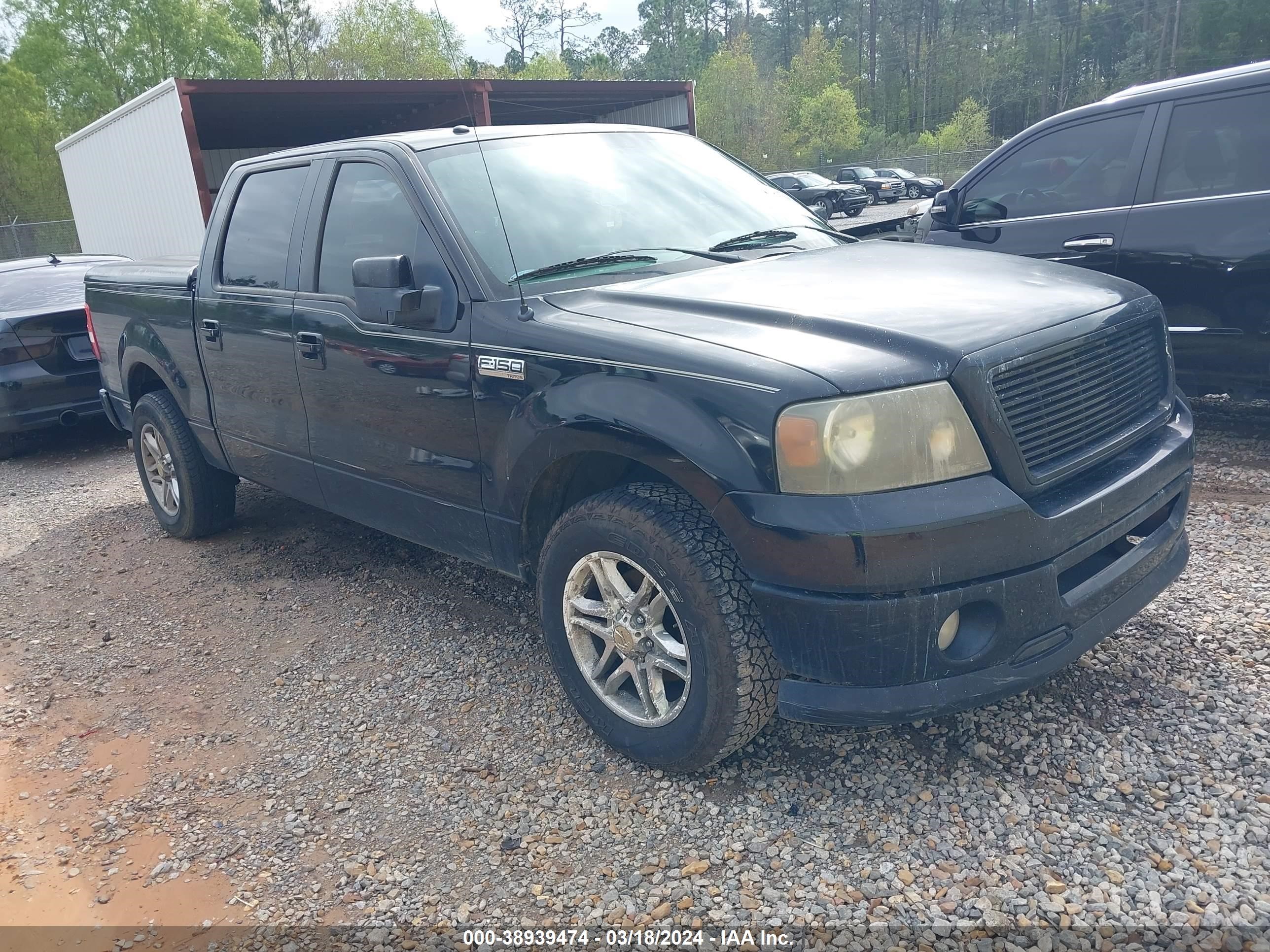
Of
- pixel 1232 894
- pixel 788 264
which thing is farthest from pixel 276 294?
pixel 1232 894

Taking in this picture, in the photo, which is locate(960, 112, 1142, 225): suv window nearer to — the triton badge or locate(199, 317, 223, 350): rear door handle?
the triton badge

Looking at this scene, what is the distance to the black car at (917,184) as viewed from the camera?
117 feet

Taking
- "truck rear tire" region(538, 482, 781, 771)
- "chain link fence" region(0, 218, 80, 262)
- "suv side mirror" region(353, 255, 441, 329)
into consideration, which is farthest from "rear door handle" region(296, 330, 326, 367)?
"chain link fence" region(0, 218, 80, 262)

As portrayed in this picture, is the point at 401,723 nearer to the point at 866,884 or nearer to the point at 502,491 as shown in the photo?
the point at 502,491

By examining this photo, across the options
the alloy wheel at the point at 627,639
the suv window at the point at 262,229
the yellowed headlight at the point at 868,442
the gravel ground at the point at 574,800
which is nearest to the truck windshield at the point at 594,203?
the suv window at the point at 262,229

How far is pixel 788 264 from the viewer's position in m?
3.36

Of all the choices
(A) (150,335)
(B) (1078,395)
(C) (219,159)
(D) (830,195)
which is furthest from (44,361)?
(D) (830,195)

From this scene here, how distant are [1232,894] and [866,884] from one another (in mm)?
817

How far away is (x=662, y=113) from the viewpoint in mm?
20328

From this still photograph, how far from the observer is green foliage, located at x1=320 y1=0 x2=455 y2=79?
49156 millimetres

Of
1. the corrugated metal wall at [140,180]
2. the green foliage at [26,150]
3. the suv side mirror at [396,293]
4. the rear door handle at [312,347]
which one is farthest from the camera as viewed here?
the green foliage at [26,150]

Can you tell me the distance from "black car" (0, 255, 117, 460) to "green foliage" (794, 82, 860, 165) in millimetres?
55063

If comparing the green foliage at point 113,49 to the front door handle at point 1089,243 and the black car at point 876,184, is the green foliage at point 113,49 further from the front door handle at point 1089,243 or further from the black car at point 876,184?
the front door handle at point 1089,243

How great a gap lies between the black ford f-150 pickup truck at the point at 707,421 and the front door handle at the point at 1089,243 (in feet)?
7.11
